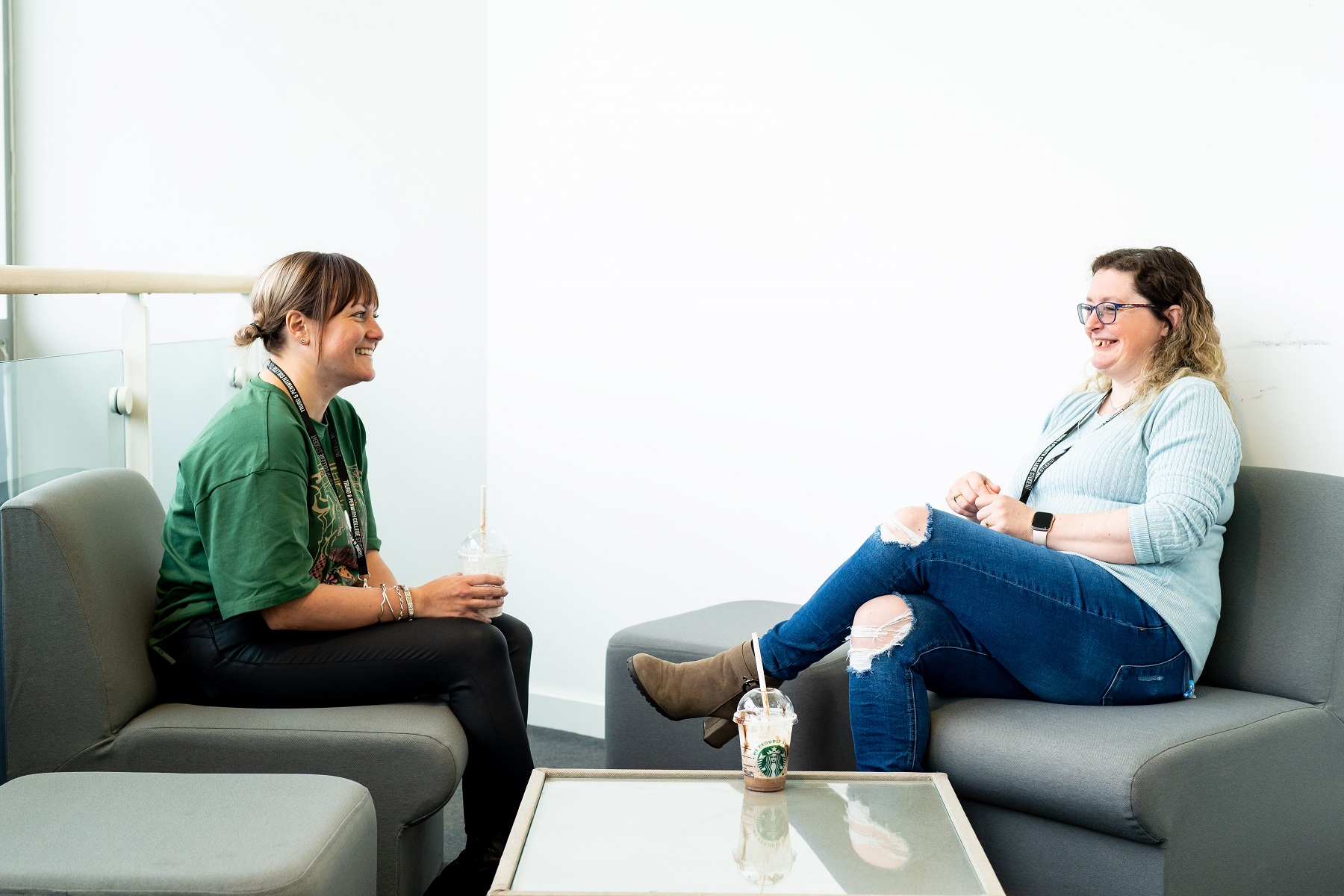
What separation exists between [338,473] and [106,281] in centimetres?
75

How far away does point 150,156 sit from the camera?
4129mm

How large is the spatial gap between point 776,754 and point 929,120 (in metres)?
1.64

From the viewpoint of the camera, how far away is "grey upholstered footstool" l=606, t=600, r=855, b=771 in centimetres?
231

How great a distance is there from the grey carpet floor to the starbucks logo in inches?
45.6

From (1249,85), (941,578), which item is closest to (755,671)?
(941,578)

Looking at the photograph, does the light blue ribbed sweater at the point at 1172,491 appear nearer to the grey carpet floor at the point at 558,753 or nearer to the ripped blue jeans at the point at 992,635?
the ripped blue jeans at the point at 992,635

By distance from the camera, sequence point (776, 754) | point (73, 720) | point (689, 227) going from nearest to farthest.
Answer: point (776, 754), point (73, 720), point (689, 227)

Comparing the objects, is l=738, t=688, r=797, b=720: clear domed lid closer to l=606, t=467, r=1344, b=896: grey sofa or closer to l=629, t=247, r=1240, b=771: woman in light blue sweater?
l=629, t=247, r=1240, b=771: woman in light blue sweater

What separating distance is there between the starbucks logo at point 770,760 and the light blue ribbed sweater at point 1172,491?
2.56 feet

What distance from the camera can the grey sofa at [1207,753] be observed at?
1843mm

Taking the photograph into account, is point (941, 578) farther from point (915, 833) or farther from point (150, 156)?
point (150, 156)

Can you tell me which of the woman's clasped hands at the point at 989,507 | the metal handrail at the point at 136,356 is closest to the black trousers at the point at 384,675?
the metal handrail at the point at 136,356

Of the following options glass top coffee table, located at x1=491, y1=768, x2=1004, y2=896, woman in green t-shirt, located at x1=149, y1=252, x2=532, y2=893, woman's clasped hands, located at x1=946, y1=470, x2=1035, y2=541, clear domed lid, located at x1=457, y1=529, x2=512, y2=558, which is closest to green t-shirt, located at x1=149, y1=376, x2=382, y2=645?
woman in green t-shirt, located at x1=149, y1=252, x2=532, y2=893

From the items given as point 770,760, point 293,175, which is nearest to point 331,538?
point 770,760
